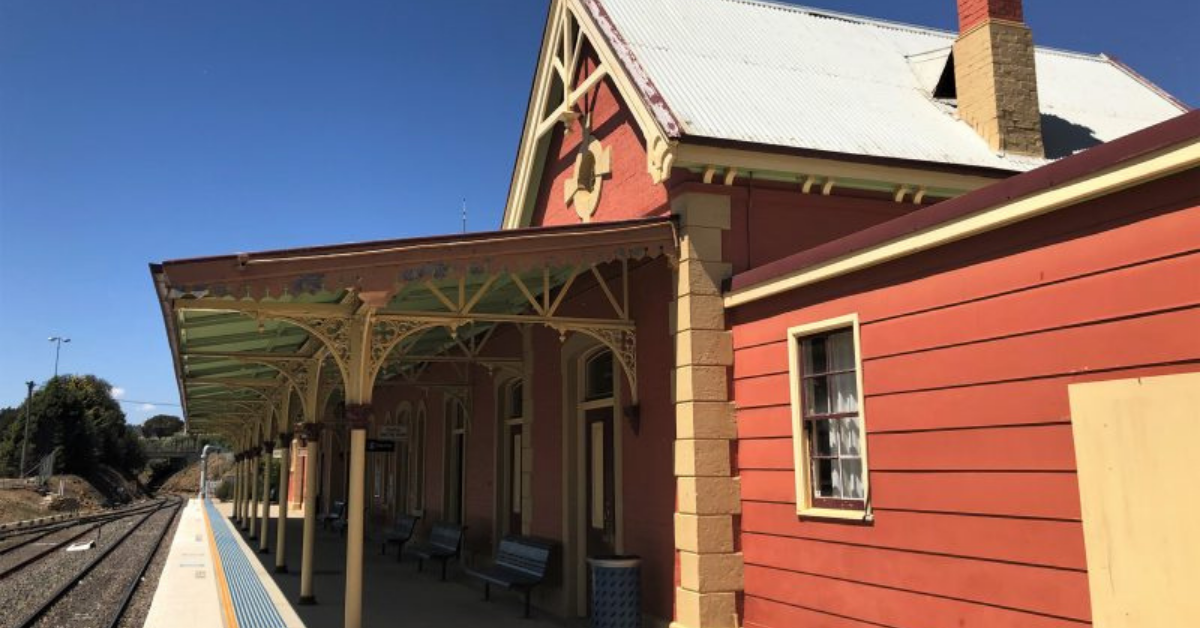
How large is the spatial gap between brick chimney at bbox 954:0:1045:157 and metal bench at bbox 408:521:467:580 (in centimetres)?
946

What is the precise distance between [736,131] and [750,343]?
7.20 ft

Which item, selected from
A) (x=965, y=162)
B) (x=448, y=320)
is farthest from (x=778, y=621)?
(x=965, y=162)

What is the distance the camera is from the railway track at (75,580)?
41.2ft

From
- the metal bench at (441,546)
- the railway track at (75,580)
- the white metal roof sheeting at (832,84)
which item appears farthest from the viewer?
the metal bench at (441,546)

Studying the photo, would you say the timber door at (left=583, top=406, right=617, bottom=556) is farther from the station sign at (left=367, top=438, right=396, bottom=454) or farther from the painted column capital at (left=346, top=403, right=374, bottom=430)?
the station sign at (left=367, top=438, right=396, bottom=454)

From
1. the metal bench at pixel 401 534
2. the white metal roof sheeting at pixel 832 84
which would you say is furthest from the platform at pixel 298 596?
the white metal roof sheeting at pixel 832 84

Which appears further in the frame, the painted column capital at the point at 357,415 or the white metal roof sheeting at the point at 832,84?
the white metal roof sheeting at the point at 832,84

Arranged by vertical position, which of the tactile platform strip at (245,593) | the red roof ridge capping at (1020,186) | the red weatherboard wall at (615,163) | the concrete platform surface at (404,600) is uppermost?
the red weatherboard wall at (615,163)

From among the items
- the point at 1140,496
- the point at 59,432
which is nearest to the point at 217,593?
the point at 1140,496

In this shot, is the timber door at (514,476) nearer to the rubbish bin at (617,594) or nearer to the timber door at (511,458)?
the timber door at (511,458)

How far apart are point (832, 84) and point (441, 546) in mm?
9318

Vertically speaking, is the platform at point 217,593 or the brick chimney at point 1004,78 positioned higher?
the brick chimney at point 1004,78

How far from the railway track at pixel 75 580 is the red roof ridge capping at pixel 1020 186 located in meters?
10.3

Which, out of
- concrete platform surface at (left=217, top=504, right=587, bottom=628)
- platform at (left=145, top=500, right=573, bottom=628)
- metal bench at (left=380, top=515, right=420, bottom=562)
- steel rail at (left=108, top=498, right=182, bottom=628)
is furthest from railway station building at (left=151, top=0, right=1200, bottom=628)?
steel rail at (left=108, top=498, right=182, bottom=628)
